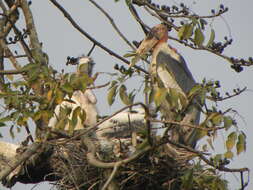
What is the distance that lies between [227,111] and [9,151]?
2.96 metres

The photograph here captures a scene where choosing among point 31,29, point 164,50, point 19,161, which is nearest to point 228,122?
point 19,161

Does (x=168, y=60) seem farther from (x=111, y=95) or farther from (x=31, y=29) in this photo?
(x=111, y=95)

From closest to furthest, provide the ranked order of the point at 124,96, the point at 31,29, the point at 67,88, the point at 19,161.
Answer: the point at 67,88
the point at 124,96
the point at 19,161
the point at 31,29

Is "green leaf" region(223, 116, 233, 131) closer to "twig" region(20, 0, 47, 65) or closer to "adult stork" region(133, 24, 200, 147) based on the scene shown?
"twig" region(20, 0, 47, 65)

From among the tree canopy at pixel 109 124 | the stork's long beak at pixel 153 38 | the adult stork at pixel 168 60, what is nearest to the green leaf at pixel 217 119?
the tree canopy at pixel 109 124

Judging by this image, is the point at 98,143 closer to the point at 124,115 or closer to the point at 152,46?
the point at 124,115

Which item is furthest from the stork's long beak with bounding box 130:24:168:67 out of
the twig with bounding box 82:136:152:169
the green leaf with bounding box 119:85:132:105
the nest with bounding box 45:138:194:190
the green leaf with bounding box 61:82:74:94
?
the green leaf with bounding box 61:82:74:94

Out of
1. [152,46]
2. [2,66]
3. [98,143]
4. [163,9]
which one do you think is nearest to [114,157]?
[98,143]

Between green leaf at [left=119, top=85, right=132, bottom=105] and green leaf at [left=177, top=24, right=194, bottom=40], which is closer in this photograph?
green leaf at [left=177, top=24, right=194, bottom=40]

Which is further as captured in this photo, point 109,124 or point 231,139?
point 109,124

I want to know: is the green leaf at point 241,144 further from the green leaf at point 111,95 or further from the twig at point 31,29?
the twig at point 31,29

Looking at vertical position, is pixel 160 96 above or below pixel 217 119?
above

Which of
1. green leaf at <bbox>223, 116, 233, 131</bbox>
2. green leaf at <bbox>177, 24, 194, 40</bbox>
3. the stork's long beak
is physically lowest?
green leaf at <bbox>223, 116, 233, 131</bbox>

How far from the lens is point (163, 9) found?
732 cm
